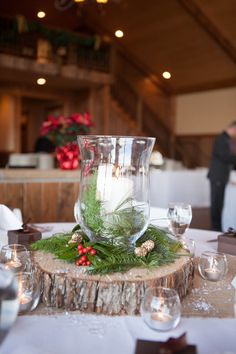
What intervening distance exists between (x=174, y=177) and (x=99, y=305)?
14.0 feet

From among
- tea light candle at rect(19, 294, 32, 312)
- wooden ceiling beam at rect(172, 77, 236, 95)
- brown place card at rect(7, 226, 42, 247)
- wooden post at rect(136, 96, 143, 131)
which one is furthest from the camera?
wooden post at rect(136, 96, 143, 131)

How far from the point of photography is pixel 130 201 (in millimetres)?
982

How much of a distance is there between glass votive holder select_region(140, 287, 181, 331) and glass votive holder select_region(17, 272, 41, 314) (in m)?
0.26

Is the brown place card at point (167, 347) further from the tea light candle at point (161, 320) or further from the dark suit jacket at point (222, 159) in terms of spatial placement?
the dark suit jacket at point (222, 159)

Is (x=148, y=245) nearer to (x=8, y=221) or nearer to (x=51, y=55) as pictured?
(x=8, y=221)

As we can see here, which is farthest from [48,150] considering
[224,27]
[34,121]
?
[34,121]

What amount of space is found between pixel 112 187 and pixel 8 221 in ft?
1.98

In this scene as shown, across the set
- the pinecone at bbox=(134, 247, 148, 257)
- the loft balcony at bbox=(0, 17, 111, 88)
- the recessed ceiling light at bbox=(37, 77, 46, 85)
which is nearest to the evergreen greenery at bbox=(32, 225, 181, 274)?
the pinecone at bbox=(134, 247, 148, 257)

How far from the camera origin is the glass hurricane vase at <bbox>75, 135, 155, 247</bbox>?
97cm

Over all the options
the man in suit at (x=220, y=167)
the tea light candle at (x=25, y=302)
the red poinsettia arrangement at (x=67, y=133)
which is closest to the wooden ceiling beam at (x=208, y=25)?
the man in suit at (x=220, y=167)

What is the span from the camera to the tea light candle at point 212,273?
1131mm

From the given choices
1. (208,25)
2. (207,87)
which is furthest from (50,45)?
(207,87)

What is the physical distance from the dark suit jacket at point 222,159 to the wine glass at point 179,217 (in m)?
3.13

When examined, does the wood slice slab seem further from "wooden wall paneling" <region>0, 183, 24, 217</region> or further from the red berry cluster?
"wooden wall paneling" <region>0, 183, 24, 217</region>
